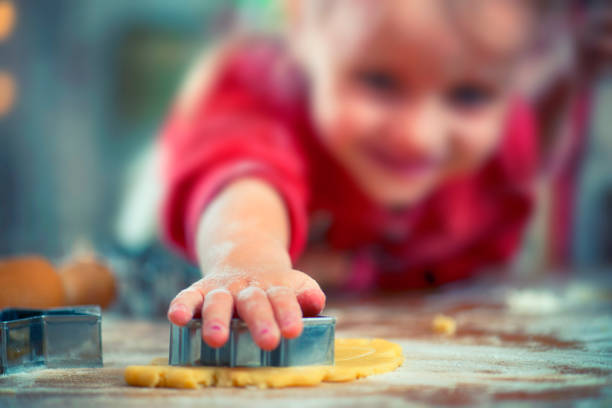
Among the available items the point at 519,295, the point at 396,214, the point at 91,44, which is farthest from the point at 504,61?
the point at 91,44

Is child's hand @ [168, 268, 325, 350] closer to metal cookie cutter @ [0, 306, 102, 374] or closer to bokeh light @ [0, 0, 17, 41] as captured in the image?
metal cookie cutter @ [0, 306, 102, 374]

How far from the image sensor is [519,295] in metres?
1.38

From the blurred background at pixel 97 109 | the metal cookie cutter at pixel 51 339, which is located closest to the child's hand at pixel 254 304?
the metal cookie cutter at pixel 51 339

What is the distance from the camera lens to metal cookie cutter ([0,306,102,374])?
0.63 meters

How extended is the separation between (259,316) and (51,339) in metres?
0.22

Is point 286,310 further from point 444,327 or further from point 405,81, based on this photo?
point 405,81

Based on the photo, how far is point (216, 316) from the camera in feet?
1.81

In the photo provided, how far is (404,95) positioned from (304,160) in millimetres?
279

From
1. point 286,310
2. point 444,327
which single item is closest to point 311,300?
point 286,310

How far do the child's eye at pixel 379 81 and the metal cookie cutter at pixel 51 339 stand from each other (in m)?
1.10

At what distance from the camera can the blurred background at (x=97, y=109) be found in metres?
2.09

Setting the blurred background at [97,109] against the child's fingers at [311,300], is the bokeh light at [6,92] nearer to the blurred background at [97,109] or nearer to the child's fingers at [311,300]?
the blurred background at [97,109]

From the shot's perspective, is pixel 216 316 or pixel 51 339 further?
pixel 51 339

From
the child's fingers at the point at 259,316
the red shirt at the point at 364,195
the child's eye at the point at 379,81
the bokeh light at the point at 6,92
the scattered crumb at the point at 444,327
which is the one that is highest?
the bokeh light at the point at 6,92
